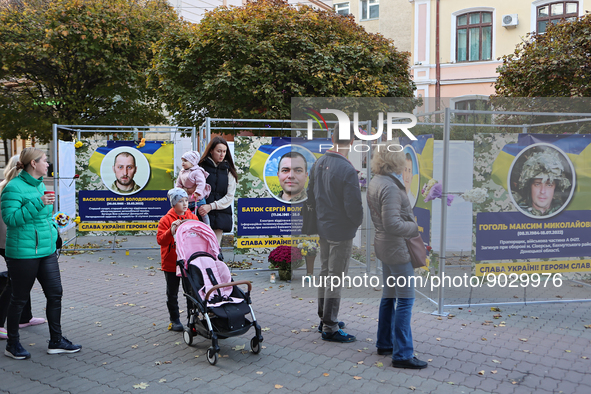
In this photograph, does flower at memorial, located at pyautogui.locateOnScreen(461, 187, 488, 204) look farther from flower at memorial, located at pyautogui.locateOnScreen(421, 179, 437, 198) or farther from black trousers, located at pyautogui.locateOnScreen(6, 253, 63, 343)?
black trousers, located at pyautogui.locateOnScreen(6, 253, 63, 343)

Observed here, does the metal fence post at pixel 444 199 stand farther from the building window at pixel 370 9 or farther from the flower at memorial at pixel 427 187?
the building window at pixel 370 9

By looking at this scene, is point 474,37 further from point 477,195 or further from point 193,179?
point 193,179

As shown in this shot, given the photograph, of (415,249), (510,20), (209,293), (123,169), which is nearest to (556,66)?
(415,249)

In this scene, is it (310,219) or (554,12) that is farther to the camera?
(554,12)

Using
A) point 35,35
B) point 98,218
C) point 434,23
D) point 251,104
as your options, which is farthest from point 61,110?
point 434,23

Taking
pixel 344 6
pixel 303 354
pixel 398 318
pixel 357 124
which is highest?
pixel 344 6

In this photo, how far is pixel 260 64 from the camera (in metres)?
13.1

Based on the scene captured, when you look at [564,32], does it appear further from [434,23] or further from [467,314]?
[434,23]

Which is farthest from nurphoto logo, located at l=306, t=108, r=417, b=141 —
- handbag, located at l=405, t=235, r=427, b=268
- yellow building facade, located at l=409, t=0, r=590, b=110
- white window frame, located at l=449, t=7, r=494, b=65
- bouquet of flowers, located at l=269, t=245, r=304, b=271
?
white window frame, located at l=449, t=7, r=494, b=65

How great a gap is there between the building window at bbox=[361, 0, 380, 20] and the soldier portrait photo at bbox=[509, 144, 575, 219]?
3261cm

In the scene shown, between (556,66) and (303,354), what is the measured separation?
998cm

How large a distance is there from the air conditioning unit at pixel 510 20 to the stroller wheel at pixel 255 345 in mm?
27159

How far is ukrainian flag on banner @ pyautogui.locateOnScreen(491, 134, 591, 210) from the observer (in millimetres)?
6383

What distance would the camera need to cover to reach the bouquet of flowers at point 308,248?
7607 millimetres
